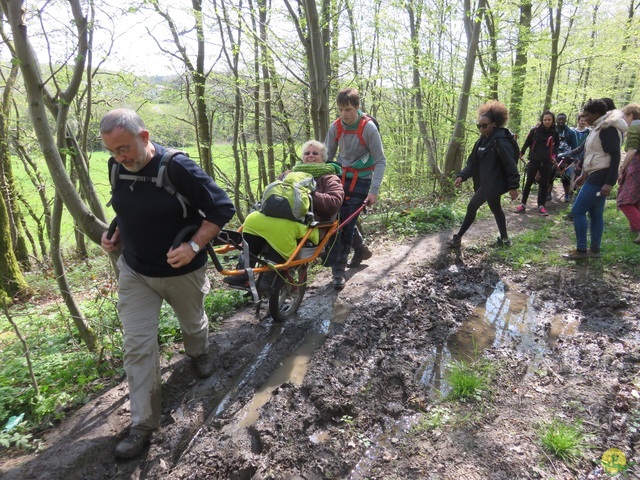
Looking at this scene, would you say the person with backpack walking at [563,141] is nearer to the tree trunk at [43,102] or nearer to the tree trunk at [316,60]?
the tree trunk at [316,60]

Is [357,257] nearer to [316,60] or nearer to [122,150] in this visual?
[316,60]

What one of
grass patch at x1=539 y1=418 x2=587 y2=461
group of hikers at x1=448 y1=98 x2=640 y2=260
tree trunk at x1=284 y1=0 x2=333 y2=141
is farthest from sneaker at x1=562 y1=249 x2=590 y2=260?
tree trunk at x1=284 y1=0 x2=333 y2=141

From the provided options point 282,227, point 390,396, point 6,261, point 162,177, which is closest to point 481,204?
point 282,227

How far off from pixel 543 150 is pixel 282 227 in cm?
717

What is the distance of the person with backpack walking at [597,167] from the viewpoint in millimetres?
4703

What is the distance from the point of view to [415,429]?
264cm

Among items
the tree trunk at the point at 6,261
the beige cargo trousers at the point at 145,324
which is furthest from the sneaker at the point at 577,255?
the tree trunk at the point at 6,261

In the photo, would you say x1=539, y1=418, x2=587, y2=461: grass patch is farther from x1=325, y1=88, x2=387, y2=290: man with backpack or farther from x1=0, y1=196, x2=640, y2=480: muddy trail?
x1=325, y1=88, x2=387, y2=290: man with backpack

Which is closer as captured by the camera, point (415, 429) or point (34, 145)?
point (415, 429)

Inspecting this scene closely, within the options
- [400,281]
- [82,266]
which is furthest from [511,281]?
[82,266]

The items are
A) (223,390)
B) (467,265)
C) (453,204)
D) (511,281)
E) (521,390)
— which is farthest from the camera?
(453,204)

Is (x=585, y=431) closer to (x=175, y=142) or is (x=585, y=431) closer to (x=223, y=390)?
(x=223, y=390)

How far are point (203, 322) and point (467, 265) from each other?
4234 millimetres

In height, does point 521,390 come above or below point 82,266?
above
